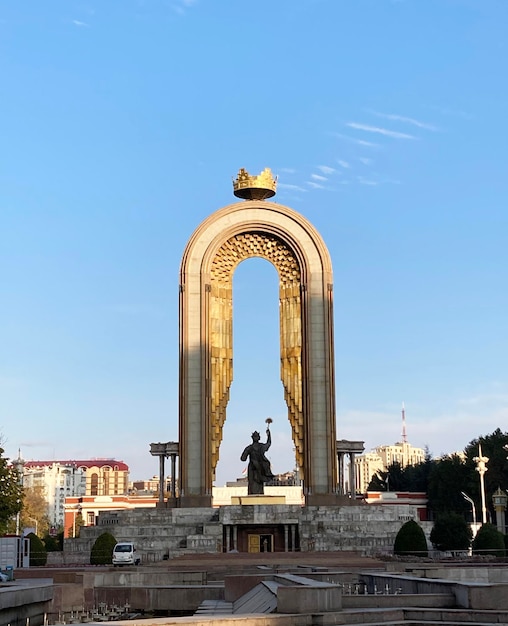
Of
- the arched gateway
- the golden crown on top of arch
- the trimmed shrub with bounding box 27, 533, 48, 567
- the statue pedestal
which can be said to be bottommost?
the trimmed shrub with bounding box 27, 533, 48, 567

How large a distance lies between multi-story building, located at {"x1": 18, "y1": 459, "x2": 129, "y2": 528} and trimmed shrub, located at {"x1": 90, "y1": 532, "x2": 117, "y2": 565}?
310ft

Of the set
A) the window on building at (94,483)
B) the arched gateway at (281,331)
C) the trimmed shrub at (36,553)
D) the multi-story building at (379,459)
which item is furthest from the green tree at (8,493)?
the multi-story building at (379,459)

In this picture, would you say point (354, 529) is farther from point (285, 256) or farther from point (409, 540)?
point (285, 256)

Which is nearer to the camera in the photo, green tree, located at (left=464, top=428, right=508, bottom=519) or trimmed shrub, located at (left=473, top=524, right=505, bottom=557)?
trimmed shrub, located at (left=473, top=524, right=505, bottom=557)

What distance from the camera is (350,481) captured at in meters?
40.3

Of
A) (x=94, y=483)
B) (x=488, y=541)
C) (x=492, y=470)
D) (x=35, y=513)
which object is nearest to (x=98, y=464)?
(x=94, y=483)

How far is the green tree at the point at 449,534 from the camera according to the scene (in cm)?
3481

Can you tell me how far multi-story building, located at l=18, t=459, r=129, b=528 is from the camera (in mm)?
124562

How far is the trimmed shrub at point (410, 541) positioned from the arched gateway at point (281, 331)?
7.72 metres

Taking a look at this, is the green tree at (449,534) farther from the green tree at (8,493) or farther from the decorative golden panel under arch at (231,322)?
the green tree at (8,493)

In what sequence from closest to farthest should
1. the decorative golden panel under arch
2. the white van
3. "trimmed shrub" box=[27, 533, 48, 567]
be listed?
the white van < "trimmed shrub" box=[27, 533, 48, 567] < the decorative golden panel under arch

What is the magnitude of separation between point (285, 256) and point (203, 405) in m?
7.34

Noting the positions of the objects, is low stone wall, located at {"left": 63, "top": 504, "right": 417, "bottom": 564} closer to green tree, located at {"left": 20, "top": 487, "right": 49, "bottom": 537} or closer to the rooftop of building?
green tree, located at {"left": 20, "top": 487, "right": 49, "bottom": 537}

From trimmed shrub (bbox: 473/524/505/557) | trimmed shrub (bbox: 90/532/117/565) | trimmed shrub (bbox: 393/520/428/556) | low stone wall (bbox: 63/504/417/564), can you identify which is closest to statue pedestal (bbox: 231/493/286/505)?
low stone wall (bbox: 63/504/417/564)
